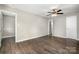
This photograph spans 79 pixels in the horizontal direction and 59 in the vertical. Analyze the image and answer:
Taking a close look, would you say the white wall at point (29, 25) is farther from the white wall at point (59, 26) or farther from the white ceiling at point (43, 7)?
the white wall at point (59, 26)

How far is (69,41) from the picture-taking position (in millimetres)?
1878

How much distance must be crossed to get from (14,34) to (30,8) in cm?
75

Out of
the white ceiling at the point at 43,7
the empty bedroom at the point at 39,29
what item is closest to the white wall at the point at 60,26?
the empty bedroom at the point at 39,29

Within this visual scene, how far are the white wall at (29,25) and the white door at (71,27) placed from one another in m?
0.55

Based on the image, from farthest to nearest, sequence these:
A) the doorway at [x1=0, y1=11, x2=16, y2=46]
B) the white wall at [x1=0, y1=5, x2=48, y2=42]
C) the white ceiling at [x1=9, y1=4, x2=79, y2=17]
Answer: the white wall at [x1=0, y1=5, x2=48, y2=42]
the doorway at [x1=0, y1=11, x2=16, y2=46]
the white ceiling at [x1=9, y1=4, x2=79, y2=17]

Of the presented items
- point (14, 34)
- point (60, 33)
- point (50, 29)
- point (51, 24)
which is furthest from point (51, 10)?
point (14, 34)

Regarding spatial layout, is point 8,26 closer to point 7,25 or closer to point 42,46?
point 7,25

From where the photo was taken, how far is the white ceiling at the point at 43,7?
1560mm

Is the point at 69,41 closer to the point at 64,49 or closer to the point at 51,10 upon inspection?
the point at 64,49

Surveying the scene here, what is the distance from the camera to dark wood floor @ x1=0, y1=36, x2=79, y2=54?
169cm

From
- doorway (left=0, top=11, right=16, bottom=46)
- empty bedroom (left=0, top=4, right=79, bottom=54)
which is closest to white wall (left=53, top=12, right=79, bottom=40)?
empty bedroom (left=0, top=4, right=79, bottom=54)

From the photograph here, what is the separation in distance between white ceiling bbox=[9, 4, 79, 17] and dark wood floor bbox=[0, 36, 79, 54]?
698 millimetres

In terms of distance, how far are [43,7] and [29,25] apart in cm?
57

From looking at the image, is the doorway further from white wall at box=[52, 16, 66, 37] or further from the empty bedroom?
white wall at box=[52, 16, 66, 37]
